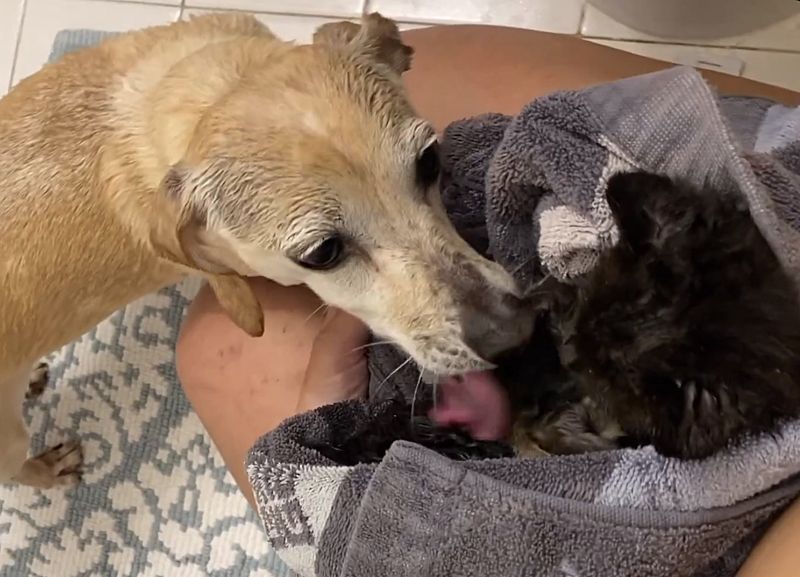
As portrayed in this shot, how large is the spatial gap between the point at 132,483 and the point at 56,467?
171 millimetres

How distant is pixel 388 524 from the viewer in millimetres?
1316

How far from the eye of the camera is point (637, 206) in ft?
4.02

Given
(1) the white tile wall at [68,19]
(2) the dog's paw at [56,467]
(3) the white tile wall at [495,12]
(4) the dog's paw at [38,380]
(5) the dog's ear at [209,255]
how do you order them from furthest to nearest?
(1) the white tile wall at [68,19] → (3) the white tile wall at [495,12] → (4) the dog's paw at [38,380] → (2) the dog's paw at [56,467] → (5) the dog's ear at [209,255]

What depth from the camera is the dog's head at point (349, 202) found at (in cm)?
141

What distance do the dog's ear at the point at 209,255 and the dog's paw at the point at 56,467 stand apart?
2.42 feet

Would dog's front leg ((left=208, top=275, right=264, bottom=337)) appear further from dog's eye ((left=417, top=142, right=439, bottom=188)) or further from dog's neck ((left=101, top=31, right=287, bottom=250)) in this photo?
dog's eye ((left=417, top=142, right=439, bottom=188))

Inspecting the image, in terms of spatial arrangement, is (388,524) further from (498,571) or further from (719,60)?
(719,60)

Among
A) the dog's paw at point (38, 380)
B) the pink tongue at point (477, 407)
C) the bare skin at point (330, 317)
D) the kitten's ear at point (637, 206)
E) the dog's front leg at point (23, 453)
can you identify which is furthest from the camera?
the dog's paw at point (38, 380)

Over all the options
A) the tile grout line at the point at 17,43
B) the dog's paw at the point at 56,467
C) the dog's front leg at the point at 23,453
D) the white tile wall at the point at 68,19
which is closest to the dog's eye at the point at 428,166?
the dog's front leg at the point at 23,453

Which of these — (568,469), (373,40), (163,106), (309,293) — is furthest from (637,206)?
(163,106)

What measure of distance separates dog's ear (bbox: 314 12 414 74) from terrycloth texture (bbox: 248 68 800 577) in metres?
0.21

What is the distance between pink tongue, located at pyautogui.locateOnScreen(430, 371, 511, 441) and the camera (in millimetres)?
1396

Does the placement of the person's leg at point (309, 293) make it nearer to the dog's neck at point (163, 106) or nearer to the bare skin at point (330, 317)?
the bare skin at point (330, 317)

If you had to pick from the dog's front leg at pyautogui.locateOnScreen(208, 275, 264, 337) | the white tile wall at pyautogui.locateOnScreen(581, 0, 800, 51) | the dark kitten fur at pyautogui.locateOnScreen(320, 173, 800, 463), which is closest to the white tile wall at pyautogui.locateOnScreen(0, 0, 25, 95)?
the dog's front leg at pyautogui.locateOnScreen(208, 275, 264, 337)
